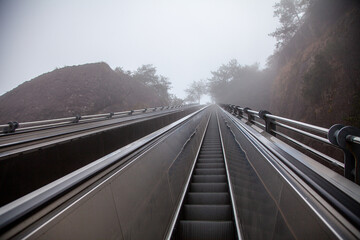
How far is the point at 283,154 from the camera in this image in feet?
7.61

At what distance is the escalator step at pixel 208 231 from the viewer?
295 centimetres

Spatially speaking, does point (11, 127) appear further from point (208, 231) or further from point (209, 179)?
point (208, 231)

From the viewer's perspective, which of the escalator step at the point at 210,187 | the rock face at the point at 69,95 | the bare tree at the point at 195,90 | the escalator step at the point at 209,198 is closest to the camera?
the escalator step at the point at 209,198

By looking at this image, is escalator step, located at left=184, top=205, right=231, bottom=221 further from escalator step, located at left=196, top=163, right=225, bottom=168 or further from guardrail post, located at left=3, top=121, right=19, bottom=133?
guardrail post, located at left=3, top=121, right=19, bottom=133

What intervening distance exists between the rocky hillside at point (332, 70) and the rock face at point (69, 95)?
75.8 ft

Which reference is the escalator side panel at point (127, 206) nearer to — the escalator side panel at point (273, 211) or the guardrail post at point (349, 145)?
the escalator side panel at point (273, 211)

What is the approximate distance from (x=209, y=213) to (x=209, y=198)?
22.1 inches

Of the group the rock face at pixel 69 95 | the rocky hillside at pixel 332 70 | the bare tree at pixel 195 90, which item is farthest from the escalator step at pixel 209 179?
the bare tree at pixel 195 90

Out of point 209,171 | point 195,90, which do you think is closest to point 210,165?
point 209,171

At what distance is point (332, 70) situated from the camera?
1339 cm

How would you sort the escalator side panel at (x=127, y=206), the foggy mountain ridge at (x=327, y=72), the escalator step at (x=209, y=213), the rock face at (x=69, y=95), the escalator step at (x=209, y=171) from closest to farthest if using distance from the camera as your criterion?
the escalator side panel at (x=127, y=206)
the escalator step at (x=209, y=213)
the escalator step at (x=209, y=171)
the foggy mountain ridge at (x=327, y=72)
the rock face at (x=69, y=95)

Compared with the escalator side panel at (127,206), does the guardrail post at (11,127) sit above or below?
above

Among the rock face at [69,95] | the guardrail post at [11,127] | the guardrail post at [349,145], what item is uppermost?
the rock face at [69,95]

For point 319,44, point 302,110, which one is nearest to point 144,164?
point 302,110
